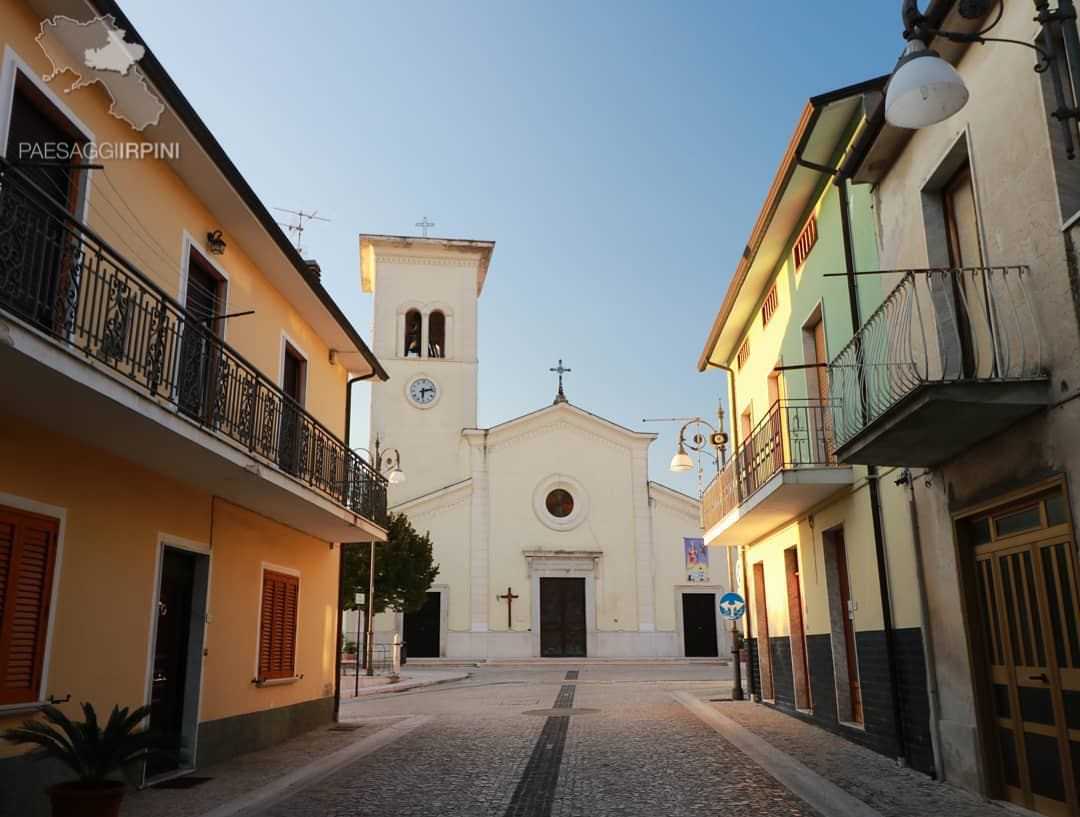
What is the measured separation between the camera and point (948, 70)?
5.35m

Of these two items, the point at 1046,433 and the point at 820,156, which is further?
the point at 820,156

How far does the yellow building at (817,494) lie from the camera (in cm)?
987

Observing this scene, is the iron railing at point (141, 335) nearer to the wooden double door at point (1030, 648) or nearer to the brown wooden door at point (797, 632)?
the wooden double door at point (1030, 648)

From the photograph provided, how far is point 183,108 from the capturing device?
→ 834 cm

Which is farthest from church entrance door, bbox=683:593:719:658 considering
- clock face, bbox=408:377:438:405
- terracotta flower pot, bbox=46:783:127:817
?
terracotta flower pot, bbox=46:783:127:817

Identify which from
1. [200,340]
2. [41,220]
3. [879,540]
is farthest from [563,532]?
[41,220]

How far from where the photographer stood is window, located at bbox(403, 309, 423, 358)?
4156 cm

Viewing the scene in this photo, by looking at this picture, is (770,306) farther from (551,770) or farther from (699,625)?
(699,625)

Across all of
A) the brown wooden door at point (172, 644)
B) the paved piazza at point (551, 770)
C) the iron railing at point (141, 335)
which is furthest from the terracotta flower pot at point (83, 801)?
the brown wooden door at point (172, 644)

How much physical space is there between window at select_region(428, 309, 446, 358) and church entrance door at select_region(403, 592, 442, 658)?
11362 mm

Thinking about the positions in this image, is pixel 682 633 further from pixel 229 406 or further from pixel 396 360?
pixel 229 406

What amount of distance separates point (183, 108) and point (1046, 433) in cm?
756

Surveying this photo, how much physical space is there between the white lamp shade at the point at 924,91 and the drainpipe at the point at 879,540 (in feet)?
13.7

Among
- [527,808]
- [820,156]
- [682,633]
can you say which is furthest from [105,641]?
[682,633]
